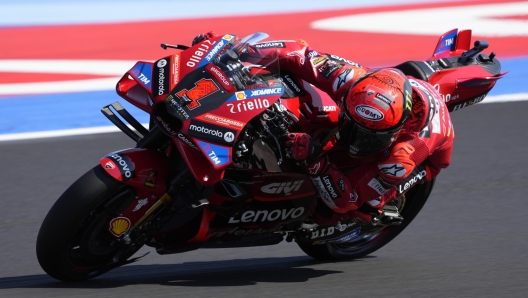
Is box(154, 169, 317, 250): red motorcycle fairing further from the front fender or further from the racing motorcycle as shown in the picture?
the front fender

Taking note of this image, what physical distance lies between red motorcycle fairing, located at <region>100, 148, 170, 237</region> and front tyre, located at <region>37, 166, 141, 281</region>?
0.13ft

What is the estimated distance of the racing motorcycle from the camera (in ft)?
12.1

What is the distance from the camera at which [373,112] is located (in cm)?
380

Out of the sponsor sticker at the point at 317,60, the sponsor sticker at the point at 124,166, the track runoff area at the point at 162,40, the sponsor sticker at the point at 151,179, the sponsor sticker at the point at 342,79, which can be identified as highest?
the sponsor sticker at the point at 124,166

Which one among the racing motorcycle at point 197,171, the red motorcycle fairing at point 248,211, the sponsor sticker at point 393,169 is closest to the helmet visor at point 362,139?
the sponsor sticker at point 393,169

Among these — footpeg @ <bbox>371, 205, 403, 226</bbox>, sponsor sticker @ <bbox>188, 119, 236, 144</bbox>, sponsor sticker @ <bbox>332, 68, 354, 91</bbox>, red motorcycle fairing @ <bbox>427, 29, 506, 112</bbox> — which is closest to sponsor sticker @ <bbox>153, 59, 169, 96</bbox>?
sponsor sticker @ <bbox>188, 119, 236, 144</bbox>

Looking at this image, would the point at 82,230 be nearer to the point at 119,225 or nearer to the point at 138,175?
the point at 119,225

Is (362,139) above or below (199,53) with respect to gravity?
below

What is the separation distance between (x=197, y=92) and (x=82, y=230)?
0.89 metres

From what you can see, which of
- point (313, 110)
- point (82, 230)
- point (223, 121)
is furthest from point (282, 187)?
point (82, 230)

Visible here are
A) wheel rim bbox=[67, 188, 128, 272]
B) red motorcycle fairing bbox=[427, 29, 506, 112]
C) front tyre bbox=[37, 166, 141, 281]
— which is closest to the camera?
front tyre bbox=[37, 166, 141, 281]

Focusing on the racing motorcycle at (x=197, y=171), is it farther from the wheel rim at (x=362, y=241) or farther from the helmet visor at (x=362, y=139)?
the wheel rim at (x=362, y=241)

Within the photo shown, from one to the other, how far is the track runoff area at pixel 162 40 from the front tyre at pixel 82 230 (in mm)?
3638

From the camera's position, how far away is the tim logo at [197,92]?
365cm
